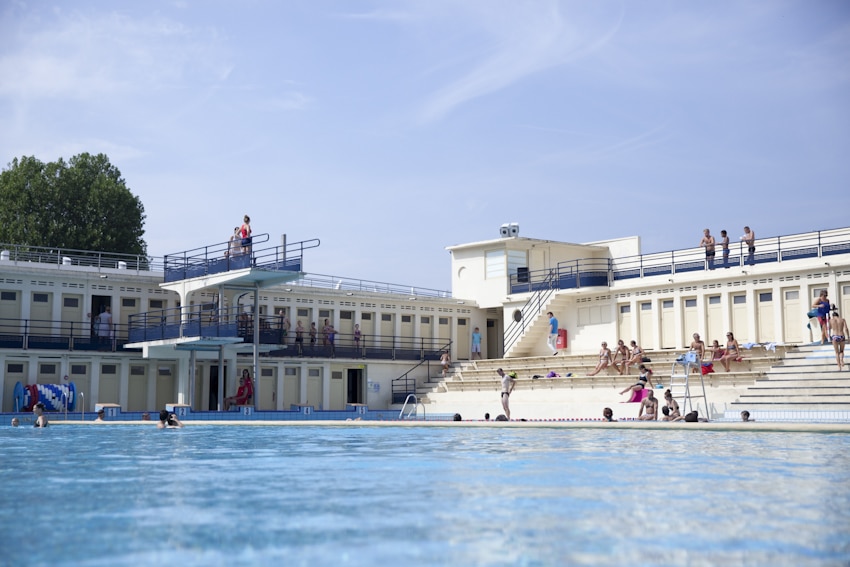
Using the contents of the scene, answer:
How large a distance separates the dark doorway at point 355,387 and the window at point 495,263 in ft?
23.3

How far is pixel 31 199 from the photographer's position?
47.5m

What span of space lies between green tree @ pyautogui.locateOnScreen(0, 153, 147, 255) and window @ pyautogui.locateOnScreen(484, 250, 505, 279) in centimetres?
2059

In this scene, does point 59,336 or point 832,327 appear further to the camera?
point 59,336

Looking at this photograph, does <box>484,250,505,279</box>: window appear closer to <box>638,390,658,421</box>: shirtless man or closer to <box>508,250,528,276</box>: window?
<box>508,250,528,276</box>: window

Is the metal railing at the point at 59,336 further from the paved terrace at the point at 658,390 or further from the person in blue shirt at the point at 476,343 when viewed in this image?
the person in blue shirt at the point at 476,343

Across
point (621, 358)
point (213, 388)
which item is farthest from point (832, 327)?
point (213, 388)

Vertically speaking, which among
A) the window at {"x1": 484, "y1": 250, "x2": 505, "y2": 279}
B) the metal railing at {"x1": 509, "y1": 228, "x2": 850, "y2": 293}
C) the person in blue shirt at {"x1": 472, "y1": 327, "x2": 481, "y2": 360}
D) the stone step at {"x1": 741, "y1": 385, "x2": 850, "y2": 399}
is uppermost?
the window at {"x1": 484, "y1": 250, "x2": 505, "y2": 279}

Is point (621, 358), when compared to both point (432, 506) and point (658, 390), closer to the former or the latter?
point (658, 390)

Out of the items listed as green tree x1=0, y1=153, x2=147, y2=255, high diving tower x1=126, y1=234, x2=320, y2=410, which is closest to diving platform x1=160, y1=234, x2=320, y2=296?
high diving tower x1=126, y1=234, x2=320, y2=410

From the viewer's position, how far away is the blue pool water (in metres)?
6.33

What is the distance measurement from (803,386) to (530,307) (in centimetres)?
1521

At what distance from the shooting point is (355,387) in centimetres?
3775

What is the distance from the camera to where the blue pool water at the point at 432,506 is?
20.8 ft

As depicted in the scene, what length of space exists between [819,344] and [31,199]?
1478 inches
